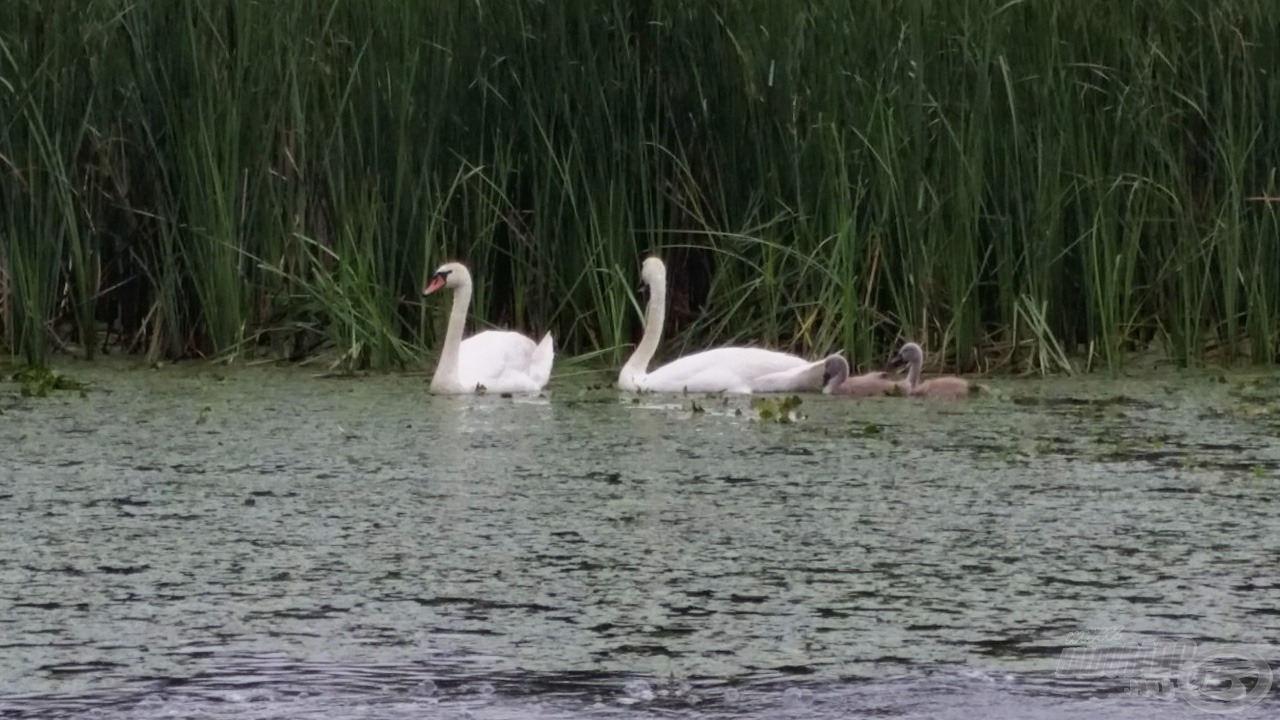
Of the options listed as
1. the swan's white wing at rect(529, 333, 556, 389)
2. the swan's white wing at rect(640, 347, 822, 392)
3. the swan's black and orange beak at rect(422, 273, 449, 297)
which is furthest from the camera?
the swan's black and orange beak at rect(422, 273, 449, 297)

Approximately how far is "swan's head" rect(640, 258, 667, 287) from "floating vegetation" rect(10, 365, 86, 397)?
1.79 meters

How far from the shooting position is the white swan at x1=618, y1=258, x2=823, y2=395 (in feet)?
22.5

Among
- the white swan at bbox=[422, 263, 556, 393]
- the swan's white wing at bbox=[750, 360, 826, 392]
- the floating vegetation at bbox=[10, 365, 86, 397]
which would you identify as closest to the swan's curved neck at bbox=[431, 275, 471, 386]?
the white swan at bbox=[422, 263, 556, 393]

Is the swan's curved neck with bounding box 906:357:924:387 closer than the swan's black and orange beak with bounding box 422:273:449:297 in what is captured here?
Yes

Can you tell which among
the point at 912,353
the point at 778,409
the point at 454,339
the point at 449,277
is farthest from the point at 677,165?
the point at 778,409

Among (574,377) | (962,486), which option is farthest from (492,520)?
(574,377)

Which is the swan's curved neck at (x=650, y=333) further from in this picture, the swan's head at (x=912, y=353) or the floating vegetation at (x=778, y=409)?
the swan's head at (x=912, y=353)

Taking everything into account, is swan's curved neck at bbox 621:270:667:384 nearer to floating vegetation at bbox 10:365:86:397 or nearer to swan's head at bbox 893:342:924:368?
swan's head at bbox 893:342:924:368

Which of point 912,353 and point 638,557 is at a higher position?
point 912,353

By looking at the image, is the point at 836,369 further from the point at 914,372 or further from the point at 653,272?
the point at 653,272

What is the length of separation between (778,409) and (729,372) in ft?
1.39

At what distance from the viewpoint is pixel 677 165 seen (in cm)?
758

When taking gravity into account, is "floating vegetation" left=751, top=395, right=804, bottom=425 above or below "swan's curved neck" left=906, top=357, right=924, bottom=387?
below

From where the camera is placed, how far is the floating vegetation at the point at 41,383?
22.2 feet
